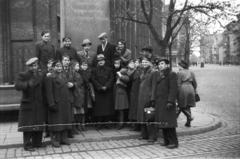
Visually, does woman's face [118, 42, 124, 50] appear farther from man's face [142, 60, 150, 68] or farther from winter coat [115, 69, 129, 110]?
man's face [142, 60, 150, 68]

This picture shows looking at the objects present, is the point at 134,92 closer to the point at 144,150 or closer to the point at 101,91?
the point at 101,91

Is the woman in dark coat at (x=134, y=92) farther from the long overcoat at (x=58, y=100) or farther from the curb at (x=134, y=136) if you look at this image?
the long overcoat at (x=58, y=100)

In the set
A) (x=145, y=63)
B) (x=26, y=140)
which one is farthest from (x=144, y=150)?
(x=26, y=140)

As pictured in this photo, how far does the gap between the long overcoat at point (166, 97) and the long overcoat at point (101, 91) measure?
1.88 m

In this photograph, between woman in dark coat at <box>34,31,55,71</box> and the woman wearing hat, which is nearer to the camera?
woman in dark coat at <box>34,31,55,71</box>

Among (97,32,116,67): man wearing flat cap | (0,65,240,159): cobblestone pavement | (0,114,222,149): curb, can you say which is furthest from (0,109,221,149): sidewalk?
(97,32,116,67): man wearing flat cap

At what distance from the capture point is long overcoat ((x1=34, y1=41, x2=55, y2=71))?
317 inches

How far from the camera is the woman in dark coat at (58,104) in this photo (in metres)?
6.87

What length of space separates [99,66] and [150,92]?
175cm

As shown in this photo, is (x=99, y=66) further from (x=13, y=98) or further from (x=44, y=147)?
(x=13, y=98)

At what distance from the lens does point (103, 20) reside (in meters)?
9.94

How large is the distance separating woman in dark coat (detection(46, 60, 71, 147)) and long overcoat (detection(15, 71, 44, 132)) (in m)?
0.20

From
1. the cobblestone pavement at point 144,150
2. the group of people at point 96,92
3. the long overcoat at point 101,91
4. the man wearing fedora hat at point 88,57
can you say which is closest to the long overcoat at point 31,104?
the group of people at point 96,92

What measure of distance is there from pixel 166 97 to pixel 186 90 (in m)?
2.49
